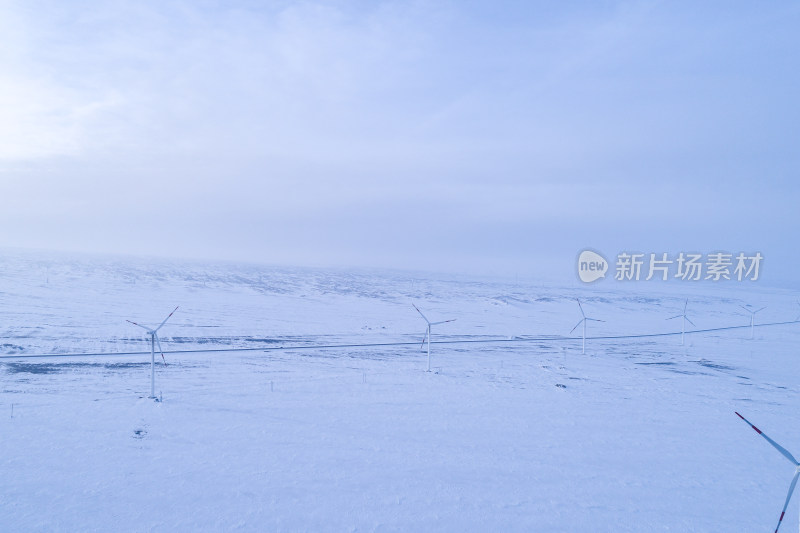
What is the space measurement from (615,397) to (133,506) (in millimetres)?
25945

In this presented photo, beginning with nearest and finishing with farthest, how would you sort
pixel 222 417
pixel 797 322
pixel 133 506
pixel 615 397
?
pixel 133 506 → pixel 222 417 → pixel 615 397 → pixel 797 322

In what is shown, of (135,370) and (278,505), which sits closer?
(278,505)

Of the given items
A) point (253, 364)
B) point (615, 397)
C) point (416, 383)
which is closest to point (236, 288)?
point (253, 364)

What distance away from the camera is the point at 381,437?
22.1 meters

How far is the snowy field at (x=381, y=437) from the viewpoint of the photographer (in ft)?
52.5

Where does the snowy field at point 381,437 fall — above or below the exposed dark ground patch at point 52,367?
below

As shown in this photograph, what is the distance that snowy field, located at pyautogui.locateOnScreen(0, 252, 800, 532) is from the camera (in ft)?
52.5

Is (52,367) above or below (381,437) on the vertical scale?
above

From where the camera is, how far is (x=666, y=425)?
25531mm

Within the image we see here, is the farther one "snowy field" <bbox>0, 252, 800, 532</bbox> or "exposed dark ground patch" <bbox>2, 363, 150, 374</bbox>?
"exposed dark ground patch" <bbox>2, 363, 150, 374</bbox>

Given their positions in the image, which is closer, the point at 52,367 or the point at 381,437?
the point at 381,437

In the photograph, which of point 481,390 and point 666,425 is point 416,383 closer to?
point 481,390

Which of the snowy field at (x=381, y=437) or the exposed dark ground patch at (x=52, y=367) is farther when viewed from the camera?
the exposed dark ground patch at (x=52, y=367)

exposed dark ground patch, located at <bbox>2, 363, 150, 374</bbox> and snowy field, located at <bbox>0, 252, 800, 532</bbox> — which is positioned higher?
exposed dark ground patch, located at <bbox>2, 363, 150, 374</bbox>
